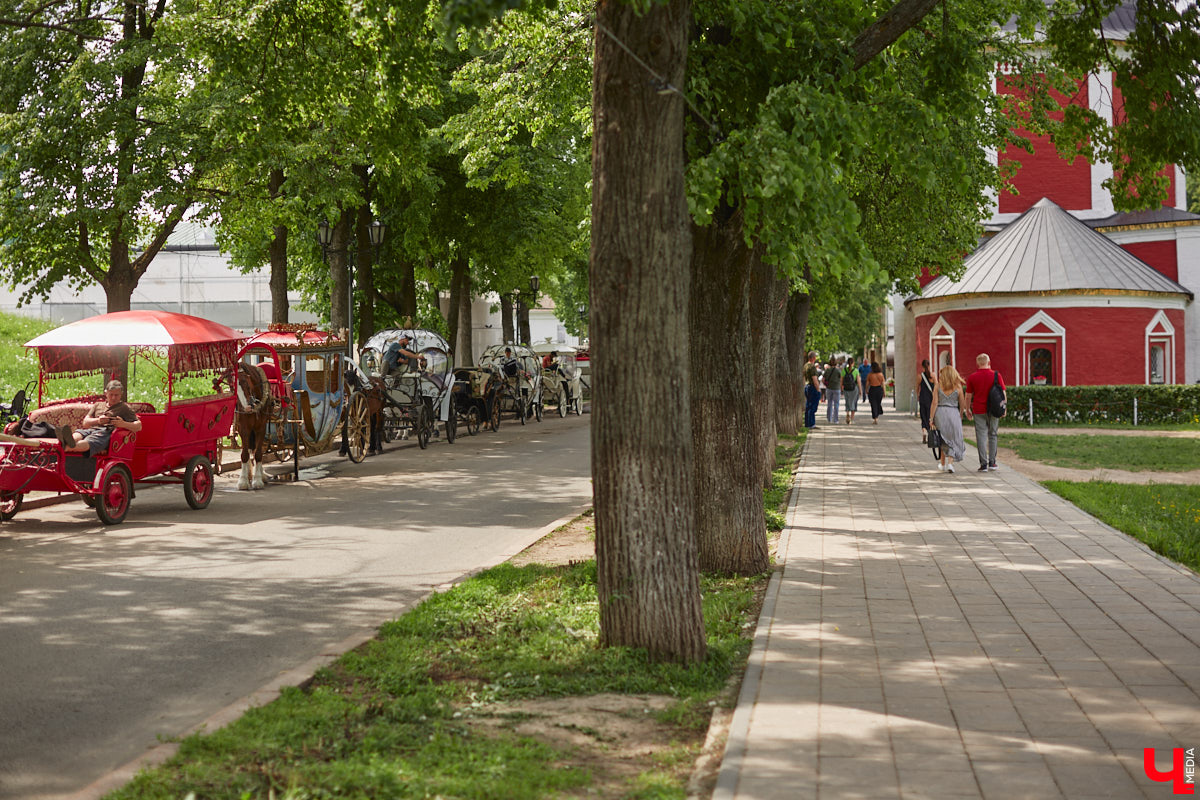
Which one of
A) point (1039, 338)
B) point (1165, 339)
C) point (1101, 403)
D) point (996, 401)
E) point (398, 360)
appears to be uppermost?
point (1039, 338)

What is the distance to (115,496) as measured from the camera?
40.0 ft

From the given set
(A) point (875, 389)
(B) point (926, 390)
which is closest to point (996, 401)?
(B) point (926, 390)

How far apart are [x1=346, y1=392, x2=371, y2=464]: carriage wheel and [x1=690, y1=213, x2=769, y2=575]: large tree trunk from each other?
10961mm

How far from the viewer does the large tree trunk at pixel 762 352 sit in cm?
1075

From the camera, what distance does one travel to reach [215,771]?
4598 millimetres

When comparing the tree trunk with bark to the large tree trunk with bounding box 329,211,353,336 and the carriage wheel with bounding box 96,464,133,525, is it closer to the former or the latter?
the large tree trunk with bounding box 329,211,353,336

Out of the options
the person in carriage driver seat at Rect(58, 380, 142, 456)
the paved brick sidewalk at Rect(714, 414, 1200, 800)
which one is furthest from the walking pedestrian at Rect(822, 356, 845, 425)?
the person in carriage driver seat at Rect(58, 380, 142, 456)

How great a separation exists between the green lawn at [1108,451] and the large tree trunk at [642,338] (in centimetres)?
1519

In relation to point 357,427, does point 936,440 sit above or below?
below

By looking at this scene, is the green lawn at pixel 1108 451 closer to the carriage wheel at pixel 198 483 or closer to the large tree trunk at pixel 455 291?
the carriage wheel at pixel 198 483

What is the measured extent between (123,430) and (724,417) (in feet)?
22.0

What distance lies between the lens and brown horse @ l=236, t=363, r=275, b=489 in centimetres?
1537

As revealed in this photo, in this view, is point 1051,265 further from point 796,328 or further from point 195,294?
point 195,294

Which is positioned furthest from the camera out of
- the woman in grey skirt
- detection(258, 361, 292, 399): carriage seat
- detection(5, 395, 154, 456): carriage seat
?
the woman in grey skirt
